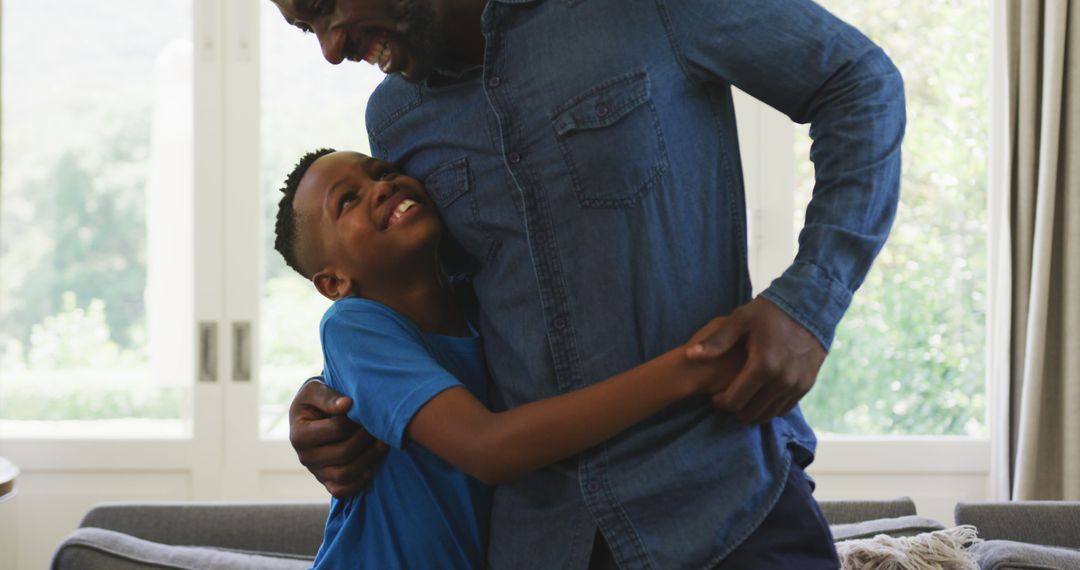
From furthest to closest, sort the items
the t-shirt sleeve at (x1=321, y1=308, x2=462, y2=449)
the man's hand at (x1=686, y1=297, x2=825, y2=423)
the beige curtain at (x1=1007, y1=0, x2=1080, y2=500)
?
the beige curtain at (x1=1007, y1=0, x2=1080, y2=500), the t-shirt sleeve at (x1=321, y1=308, x2=462, y2=449), the man's hand at (x1=686, y1=297, x2=825, y2=423)

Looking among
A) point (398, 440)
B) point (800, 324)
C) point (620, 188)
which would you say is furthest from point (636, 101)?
point (398, 440)

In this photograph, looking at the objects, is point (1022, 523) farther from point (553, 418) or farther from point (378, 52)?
point (378, 52)

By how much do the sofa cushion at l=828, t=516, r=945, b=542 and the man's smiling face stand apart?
143cm

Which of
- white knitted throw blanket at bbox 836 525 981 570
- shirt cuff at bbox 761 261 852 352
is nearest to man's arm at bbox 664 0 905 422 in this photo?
shirt cuff at bbox 761 261 852 352

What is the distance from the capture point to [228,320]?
376 centimetres

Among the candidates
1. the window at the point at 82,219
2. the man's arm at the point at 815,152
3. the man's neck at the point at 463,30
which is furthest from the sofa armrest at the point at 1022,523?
the window at the point at 82,219

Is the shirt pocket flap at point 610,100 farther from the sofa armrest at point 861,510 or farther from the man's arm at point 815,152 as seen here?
the sofa armrest at point 861,510

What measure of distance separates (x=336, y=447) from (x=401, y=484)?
0.08 meters

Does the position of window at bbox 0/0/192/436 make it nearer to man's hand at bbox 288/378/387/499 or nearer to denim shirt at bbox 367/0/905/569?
man's hand at bbox 288/378/387/499

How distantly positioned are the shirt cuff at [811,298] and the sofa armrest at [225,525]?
1.55m

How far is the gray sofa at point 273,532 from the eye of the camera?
83.7 inches

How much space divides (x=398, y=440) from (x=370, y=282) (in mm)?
247

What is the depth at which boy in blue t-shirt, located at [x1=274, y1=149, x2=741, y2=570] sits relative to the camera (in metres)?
1.07

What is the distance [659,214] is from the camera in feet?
3.54
